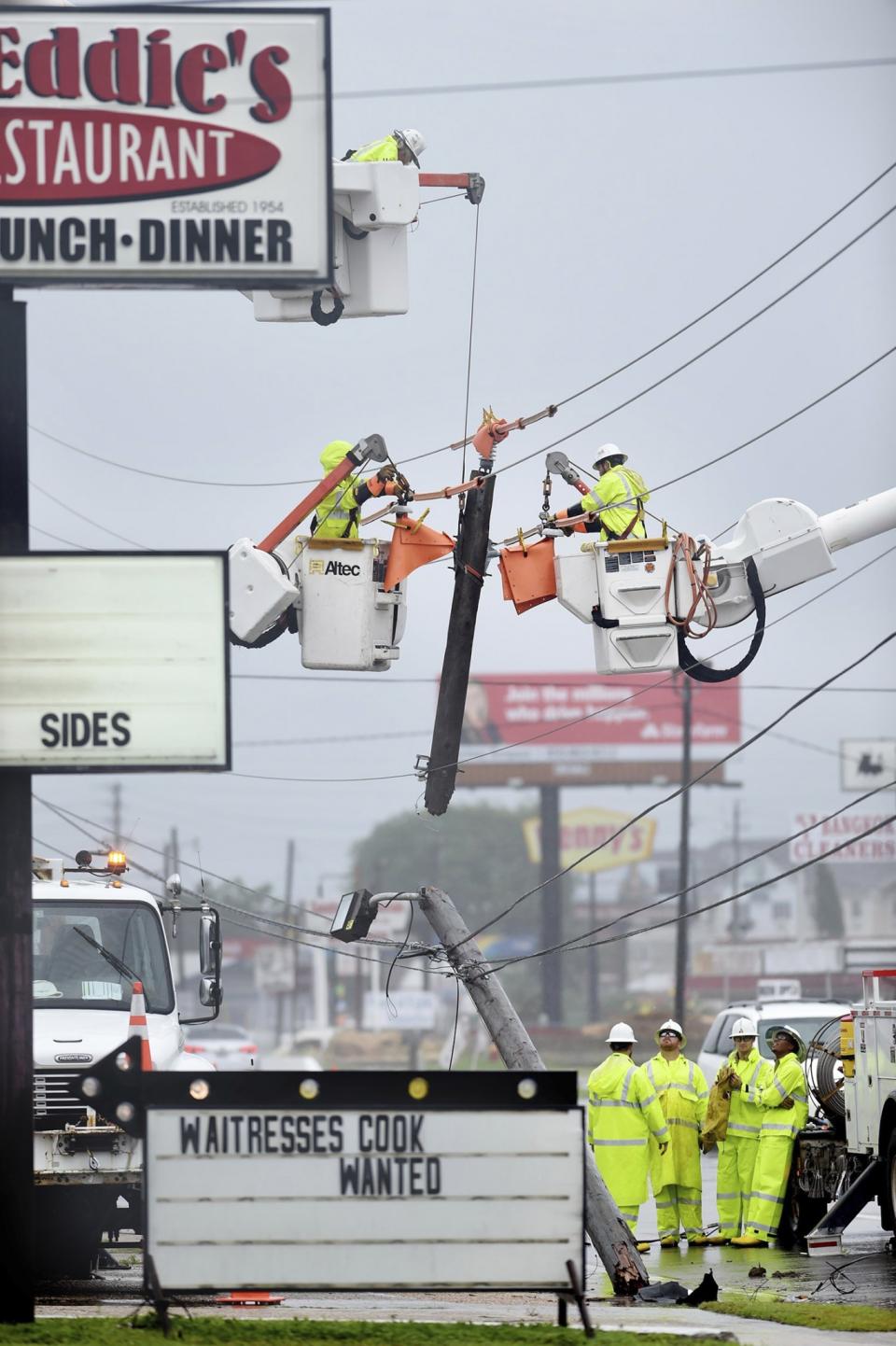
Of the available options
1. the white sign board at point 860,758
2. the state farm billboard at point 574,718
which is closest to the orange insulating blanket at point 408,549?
the white sign board at point 860,758

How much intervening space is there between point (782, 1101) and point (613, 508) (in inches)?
213

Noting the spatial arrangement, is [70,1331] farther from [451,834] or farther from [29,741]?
[451,834]

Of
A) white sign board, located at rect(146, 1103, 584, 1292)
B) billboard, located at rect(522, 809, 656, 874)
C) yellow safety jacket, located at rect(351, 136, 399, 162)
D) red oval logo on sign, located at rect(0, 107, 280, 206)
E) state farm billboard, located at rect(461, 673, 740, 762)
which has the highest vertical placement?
yellow safety jacket, located at rect(351, 136, 399, 162)

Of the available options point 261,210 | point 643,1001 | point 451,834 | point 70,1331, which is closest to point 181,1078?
point 70,1331

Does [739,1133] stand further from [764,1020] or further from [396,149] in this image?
[396,149]

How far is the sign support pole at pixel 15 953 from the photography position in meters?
9.98

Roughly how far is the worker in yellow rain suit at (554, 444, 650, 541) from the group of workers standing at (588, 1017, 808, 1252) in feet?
14.5

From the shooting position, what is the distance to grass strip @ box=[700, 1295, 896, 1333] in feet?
40.4

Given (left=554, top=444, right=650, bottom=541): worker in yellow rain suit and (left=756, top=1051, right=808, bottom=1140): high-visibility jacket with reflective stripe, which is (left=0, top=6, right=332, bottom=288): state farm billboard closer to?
(left=554, top=444, right=650, bottom=541): worker in yellow rain suit

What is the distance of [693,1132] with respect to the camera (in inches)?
719

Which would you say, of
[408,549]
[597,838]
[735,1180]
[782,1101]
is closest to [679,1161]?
[735,1180]

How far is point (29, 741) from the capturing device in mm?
10047

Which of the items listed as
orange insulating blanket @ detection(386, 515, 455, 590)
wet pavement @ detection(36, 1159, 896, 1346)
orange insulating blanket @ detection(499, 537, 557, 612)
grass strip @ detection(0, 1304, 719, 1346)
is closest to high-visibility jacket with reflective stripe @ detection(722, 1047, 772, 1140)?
wet pavement @ detection(36, 1159, 896, 1346)

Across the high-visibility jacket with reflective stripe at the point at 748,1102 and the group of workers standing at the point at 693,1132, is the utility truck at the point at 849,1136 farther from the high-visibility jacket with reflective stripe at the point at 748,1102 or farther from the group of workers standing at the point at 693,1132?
the high-visibility jacket with reflective stripe at the point at 748,1102
